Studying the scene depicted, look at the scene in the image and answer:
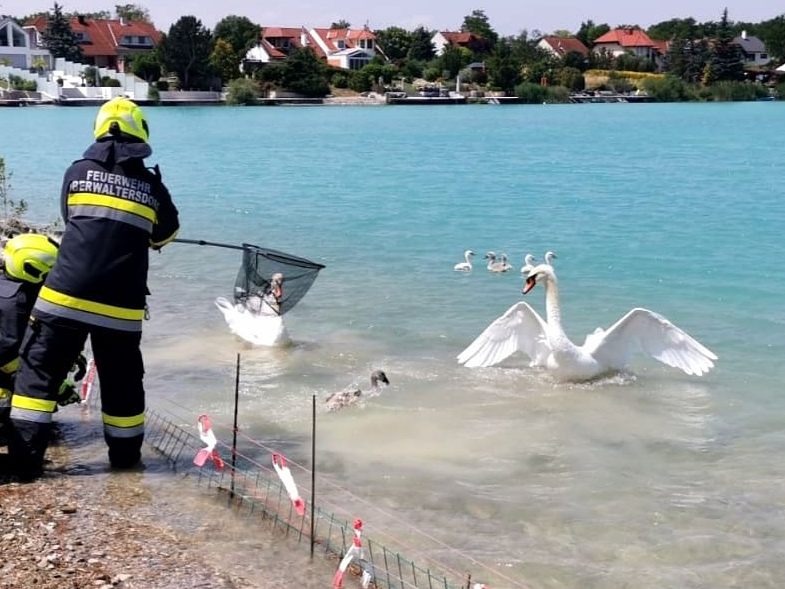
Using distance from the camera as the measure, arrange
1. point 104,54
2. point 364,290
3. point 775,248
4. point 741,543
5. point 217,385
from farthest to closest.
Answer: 1. point 104,54
2. point 775,248
3. point 364,290
4. point 217,385
5. point 741,543

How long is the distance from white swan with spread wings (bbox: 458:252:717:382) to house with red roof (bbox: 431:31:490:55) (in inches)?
5418

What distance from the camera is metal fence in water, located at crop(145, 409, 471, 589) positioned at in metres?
6.29

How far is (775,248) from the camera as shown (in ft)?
74.1

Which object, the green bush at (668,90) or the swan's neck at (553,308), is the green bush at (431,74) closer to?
the green bush at (668,90)

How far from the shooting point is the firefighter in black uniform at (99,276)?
6676 mm

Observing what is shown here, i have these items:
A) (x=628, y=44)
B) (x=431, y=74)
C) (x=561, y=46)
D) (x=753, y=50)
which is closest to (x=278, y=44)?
(x=431, y=74)

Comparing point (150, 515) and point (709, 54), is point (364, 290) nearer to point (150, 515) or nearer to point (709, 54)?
point (150, 515)

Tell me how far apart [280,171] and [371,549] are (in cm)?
3601

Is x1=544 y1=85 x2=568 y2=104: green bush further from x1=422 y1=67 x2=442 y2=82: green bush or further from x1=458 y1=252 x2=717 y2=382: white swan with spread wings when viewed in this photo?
x1=458 y1=252 x2=717 y2=382: white swan with spread wings

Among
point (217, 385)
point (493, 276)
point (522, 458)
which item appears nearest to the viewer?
point (522, 458)

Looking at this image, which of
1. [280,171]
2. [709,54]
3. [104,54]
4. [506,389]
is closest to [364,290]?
[506,389]

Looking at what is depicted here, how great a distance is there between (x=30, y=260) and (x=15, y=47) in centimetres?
11277

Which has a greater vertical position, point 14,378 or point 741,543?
point 14,378

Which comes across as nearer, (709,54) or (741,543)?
(741,543)
